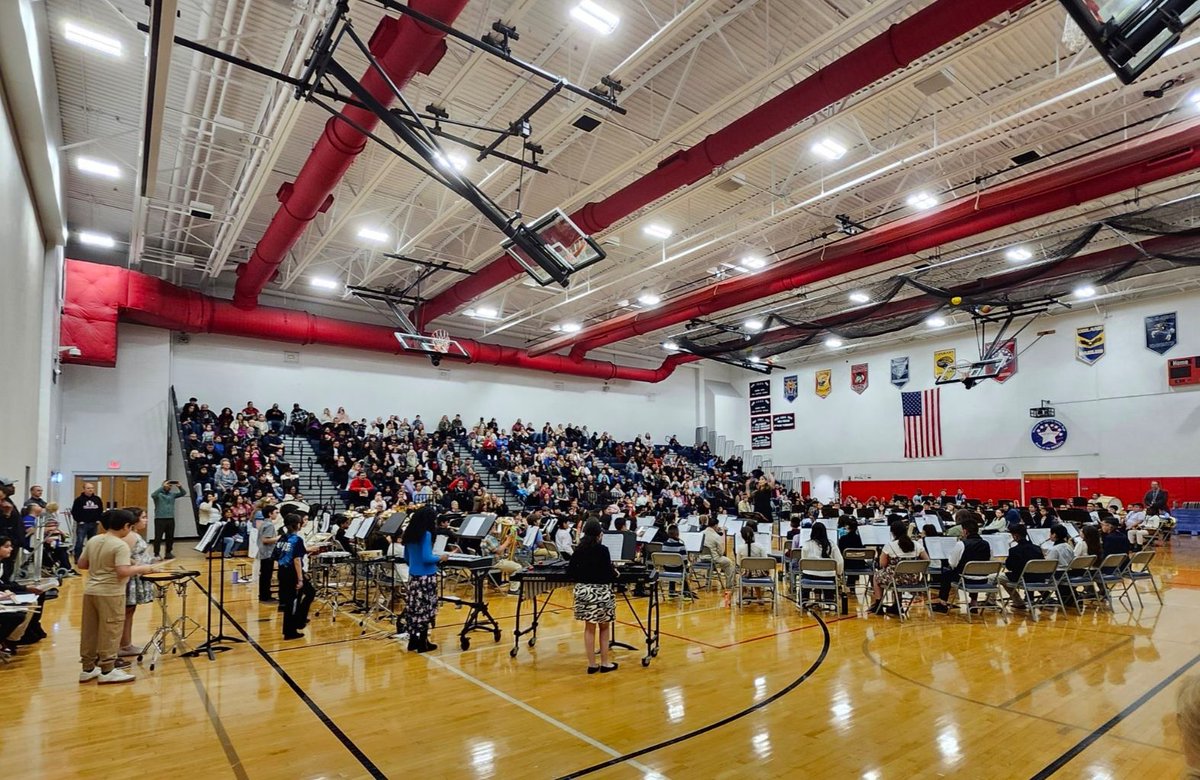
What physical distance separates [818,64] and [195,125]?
9.41 metres

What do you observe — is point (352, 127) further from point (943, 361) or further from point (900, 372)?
point (900, 372)

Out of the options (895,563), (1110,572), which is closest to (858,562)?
(895,563)

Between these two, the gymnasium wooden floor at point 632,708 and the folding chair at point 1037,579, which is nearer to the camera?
the gymnasium wooden floor at point 632,708

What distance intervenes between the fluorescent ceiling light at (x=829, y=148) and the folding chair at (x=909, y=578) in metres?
6.16

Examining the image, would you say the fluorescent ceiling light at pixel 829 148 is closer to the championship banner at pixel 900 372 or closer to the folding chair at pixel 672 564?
the folding chair at pixel 672 564

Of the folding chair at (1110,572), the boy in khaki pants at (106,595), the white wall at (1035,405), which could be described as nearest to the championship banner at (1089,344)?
the white wall at (1035,405)

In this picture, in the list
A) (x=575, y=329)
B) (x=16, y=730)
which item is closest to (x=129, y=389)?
(x=575, y=329)

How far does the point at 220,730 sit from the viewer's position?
4.30 m

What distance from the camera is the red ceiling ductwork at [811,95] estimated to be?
6527 millimetres

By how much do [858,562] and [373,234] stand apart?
11.1m

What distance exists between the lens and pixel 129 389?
16141 millimetres

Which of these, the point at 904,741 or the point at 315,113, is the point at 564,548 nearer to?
the point at 904,741

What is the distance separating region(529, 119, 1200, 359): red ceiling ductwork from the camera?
375 inches

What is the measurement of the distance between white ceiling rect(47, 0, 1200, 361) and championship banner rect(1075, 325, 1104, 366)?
289 inches
